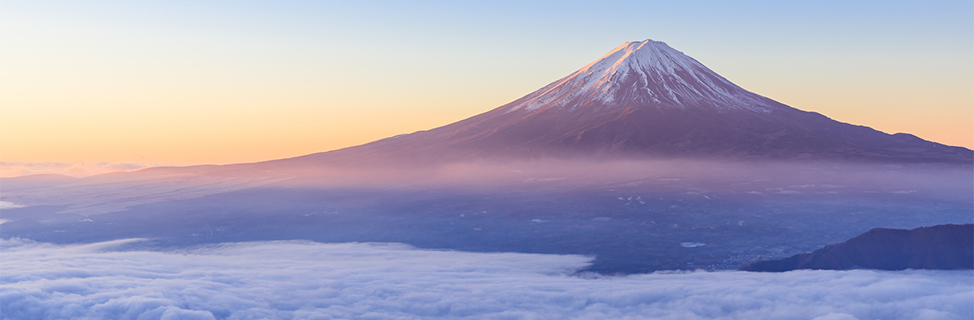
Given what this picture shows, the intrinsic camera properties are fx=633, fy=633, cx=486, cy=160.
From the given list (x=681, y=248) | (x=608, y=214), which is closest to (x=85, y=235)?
(x=608, y=214)

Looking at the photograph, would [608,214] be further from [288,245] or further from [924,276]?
[924,276]

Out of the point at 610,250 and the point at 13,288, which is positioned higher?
the point at 13,288

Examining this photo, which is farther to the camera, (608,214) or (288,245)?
(608,214)

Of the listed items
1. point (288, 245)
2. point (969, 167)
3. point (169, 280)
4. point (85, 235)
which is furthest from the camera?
point (969, 167)

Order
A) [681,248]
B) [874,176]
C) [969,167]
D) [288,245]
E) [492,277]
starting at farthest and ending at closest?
[969,167]
[874,176]
[288,245]
[681,248]
[492,277]

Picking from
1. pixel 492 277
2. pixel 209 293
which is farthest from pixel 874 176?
pixel 209 293

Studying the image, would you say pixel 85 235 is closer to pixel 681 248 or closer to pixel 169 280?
pixel 169 280
